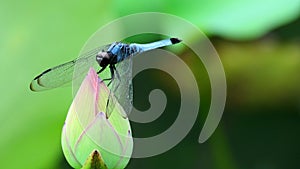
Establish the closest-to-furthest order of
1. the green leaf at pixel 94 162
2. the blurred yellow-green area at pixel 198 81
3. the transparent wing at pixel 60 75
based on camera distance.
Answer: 1. the green leaf at pixel 94 162
2. the transparent wing at pixel 60 75
3. the blurred yellow-green area at pixel 198 81

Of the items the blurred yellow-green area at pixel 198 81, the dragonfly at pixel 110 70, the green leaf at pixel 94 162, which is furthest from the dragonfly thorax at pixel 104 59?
the blurred yellow-green area at pixel 198 81

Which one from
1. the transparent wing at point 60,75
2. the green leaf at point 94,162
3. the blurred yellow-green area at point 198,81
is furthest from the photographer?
the blurred yellow-green area at point 198,81

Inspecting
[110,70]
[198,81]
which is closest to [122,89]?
[110,70]

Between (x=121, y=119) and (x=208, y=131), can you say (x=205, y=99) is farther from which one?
(x=121, y=119)

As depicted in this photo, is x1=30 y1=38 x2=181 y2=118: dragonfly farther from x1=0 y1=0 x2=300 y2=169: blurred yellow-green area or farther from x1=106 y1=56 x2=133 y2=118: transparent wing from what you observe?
x1=0 y1=0 x2=300 y2=169: blurred yellow-green area

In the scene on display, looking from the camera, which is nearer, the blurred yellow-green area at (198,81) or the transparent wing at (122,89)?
the transparent wing at (122,89)

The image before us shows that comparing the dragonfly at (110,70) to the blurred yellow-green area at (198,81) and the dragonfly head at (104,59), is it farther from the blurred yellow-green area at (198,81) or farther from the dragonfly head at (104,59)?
the blurred yellow-green area at (198,81)

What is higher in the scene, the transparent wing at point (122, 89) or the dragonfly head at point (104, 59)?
the dragonfly head at point (104, 59)
